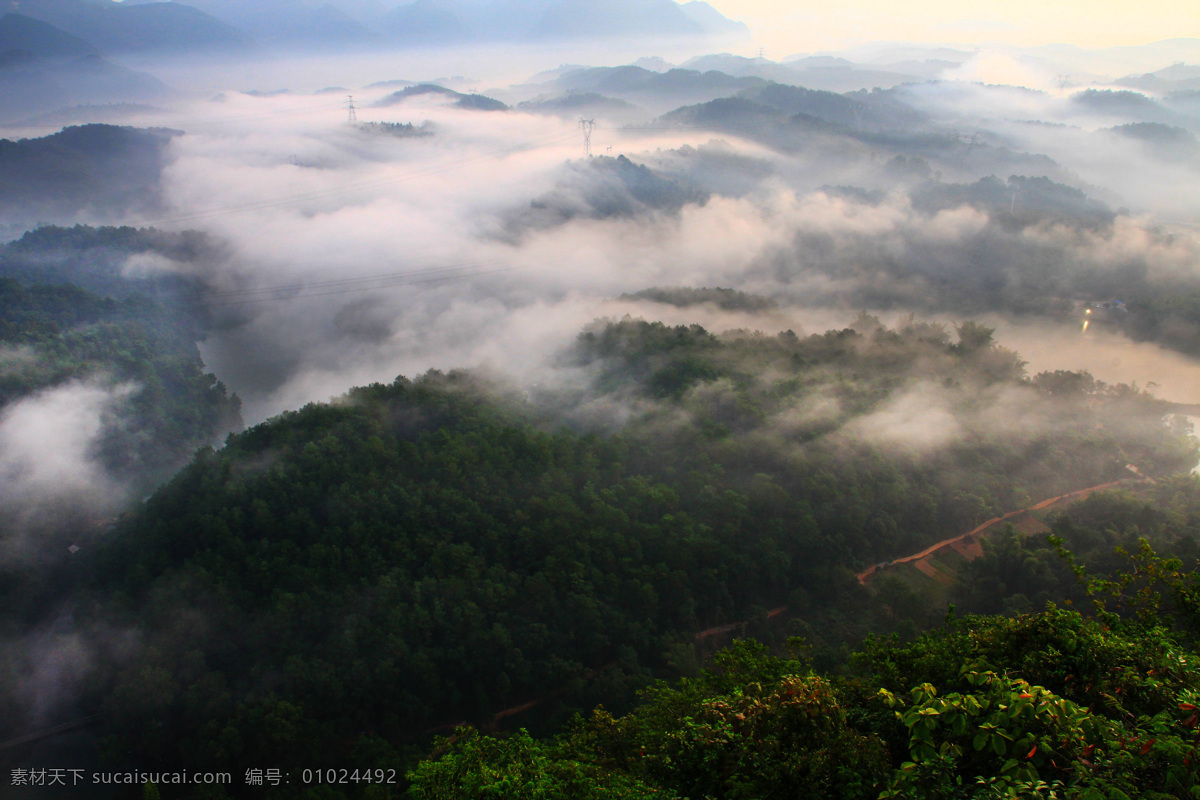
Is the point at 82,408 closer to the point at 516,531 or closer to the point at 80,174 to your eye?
the point at 516,531

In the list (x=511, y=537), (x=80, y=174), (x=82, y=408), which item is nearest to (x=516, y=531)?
(x=511, y=537)

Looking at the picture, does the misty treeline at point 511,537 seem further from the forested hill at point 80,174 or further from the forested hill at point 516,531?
the forested hill at point 80,174

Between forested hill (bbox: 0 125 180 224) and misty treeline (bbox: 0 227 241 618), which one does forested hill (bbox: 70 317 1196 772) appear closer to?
misty treeline (bbox: 0 227 241 618)

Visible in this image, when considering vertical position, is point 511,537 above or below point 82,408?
below

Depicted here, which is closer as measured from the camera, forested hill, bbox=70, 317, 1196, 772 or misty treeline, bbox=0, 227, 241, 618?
forested hill, bbox=70, 317, 1196, 772

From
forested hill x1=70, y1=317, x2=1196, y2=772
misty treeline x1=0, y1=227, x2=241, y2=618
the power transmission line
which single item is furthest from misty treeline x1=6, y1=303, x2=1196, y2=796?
the power transmission line

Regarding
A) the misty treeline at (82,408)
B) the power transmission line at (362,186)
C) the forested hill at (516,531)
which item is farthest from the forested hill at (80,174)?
Answer: the forested hill at (516,531)
